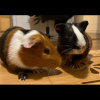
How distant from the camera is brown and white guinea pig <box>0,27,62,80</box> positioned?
804 mm

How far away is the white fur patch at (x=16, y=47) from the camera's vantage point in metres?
0.84

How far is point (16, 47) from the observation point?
2.77ft

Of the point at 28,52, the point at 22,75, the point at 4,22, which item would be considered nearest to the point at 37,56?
the point at 28,52

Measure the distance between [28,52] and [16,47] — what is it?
10 centimetres

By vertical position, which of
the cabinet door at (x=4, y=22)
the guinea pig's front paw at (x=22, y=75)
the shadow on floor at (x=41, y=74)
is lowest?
the shadow on floor at (x=41, y=74)

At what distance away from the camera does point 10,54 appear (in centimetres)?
86

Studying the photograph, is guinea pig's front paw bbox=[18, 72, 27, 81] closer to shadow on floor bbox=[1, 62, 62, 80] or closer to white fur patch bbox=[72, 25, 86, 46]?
shadow on floor bbox=[1, 62, 62, 80]

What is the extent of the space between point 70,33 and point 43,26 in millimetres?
2290

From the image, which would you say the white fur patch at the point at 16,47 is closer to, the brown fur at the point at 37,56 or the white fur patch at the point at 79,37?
the brown fur at the point at 37,56

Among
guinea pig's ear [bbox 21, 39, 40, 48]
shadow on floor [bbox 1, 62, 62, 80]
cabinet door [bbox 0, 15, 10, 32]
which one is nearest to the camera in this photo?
guinea pig's ear [bbox 21, 39, 40, 48]

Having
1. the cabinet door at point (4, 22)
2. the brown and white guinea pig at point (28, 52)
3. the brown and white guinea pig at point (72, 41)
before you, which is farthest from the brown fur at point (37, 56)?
the cabinet door at point (4, 22)

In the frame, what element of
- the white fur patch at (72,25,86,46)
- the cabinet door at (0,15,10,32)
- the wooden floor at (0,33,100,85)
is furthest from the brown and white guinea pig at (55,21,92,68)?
the cabinet door at (0,15,10,32)

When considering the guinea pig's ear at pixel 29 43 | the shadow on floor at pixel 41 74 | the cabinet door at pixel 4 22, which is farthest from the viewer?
the cabinet door at pixel 4 22

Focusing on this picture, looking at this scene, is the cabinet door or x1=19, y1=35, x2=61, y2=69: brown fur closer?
x1=19, y1=35, x2=61, y2=69: brown fur
